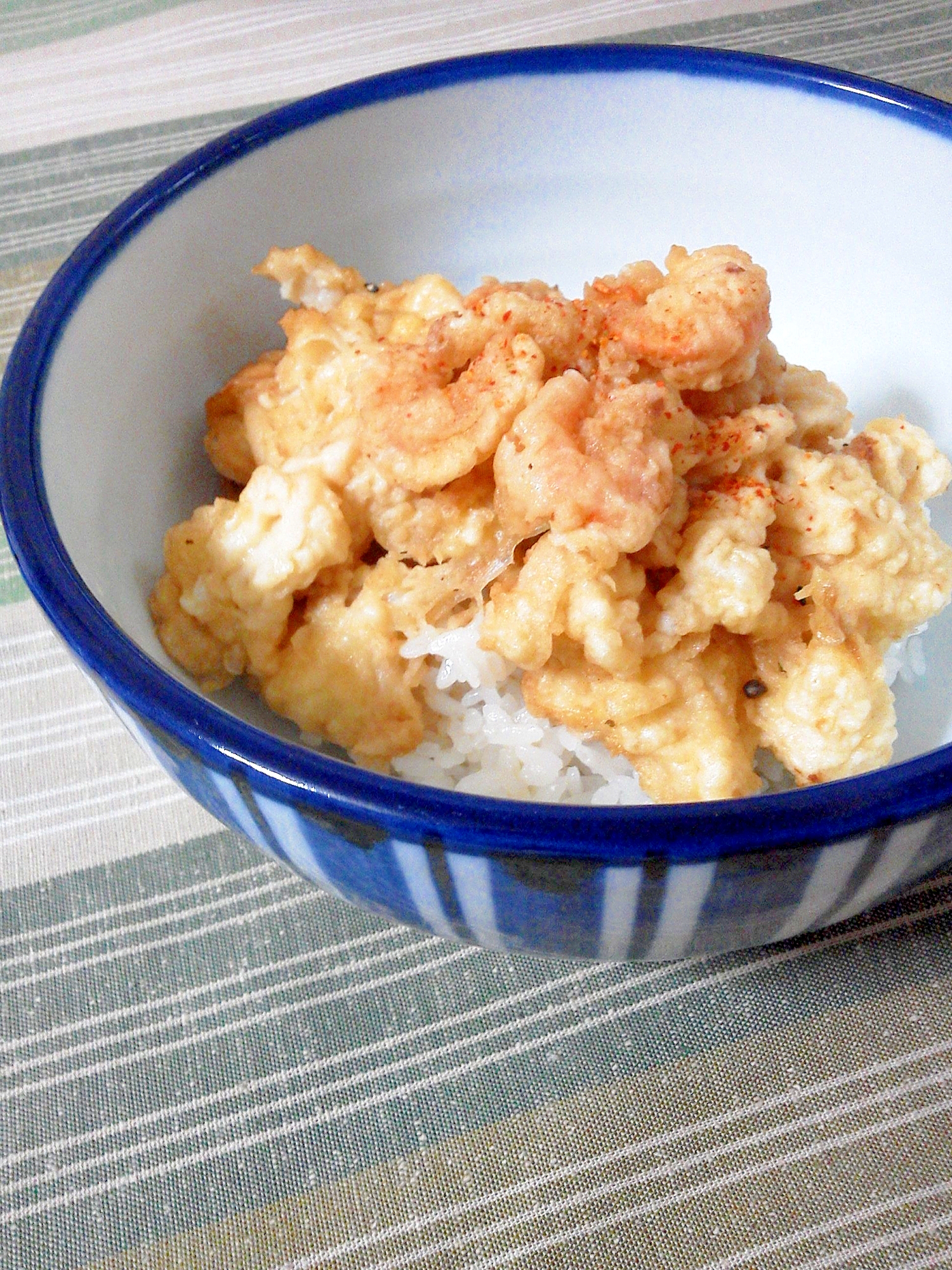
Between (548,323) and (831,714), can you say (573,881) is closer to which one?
(831,714)

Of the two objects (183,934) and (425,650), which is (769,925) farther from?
(183,934)

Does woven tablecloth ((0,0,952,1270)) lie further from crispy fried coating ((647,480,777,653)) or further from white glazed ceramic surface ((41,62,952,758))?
crispy fried coating ((647,480,777,653))

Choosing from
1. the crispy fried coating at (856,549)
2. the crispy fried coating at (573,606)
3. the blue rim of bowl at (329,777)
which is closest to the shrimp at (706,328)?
the crispy fried coating at (856,549)

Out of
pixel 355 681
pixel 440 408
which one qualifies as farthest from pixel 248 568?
pixel 440 408

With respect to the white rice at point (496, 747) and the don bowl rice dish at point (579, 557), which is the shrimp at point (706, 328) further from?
the white rice at point (496, 747)

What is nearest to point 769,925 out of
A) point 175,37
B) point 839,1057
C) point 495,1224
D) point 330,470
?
point 839,1057

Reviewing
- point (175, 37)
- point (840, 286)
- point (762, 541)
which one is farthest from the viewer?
point (175, 37)
